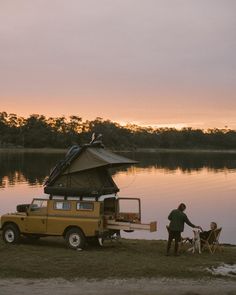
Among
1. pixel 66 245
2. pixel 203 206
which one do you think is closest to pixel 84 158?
pixel 66 245

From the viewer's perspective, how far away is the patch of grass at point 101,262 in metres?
13.2

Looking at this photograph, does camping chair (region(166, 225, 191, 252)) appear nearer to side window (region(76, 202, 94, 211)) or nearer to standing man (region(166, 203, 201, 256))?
standing man (region(166, 203, 201, 256))

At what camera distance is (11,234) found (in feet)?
57.9

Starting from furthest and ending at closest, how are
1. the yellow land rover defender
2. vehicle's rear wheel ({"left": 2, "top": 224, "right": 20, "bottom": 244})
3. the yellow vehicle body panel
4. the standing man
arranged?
vehicle's rear wheel ({"left": 2, "top": 224, "right": 20, "bottom": 244})
the yellow land rover defender
the yellow vehicle body panel
the standing man

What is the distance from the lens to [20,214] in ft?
58.2

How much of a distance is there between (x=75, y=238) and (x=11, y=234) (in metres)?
2.34

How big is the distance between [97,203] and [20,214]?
2.80 meters

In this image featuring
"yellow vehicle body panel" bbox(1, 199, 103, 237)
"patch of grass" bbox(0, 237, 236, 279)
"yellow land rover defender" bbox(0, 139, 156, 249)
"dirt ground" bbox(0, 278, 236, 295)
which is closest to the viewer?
"dirt ground" bbox(0, 278, 236, 295)

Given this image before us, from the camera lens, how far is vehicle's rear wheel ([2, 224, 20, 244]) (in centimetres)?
1759

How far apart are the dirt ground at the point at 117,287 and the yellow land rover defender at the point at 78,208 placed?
3.80 metres

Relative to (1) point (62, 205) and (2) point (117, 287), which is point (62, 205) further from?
(2) point (117, 287)

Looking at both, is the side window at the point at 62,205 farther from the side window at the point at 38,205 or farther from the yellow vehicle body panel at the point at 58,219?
the side window at the point at 38,205

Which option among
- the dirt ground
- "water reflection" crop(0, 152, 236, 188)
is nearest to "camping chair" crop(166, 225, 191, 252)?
the dirt ground

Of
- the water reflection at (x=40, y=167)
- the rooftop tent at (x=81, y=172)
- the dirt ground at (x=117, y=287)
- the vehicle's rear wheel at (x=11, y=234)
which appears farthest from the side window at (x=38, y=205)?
the water reflection at (x=40, y=167)
